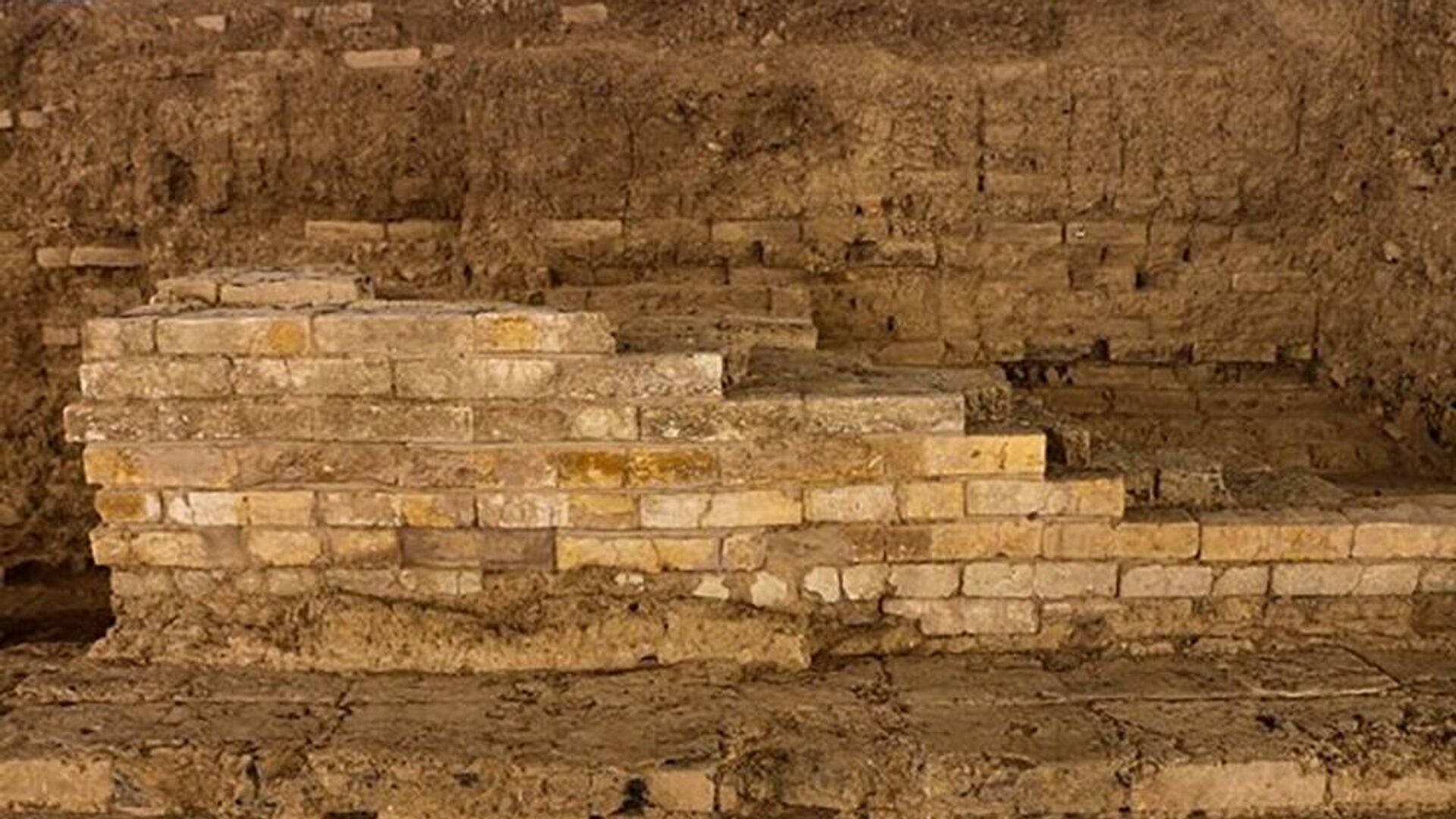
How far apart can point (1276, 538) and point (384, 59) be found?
240 inches

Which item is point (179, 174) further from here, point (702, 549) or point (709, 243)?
point (702, 549)

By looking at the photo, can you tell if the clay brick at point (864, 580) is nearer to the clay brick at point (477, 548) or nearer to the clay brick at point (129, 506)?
the clay brick at point (477, 548)

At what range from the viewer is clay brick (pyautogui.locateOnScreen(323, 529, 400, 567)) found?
188 inches

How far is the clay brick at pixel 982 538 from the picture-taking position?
480 cm

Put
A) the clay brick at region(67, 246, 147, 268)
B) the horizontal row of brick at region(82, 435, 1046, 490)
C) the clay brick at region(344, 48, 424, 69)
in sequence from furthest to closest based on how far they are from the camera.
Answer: the clay brick at region(67, 246, 147, 268), the clay brick at region(344, 48, 424, 69), the horizontal row of brick at region(82, 435, 1046, 490)

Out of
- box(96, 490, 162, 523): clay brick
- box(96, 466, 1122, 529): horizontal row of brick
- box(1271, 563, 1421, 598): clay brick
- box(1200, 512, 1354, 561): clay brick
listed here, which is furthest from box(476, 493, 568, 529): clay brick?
box(1271, 563, 1421, 598): clay brick

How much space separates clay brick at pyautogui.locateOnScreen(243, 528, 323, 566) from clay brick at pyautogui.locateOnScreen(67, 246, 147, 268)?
4.44 m

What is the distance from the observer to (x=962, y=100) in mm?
7867

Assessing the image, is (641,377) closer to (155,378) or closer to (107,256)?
(155,378)

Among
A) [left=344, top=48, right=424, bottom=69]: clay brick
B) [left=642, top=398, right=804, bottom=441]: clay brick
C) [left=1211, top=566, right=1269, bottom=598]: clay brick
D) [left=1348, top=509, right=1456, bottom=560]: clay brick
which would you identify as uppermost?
[left=344, top=48, right=424, bottom=69]: clay brick

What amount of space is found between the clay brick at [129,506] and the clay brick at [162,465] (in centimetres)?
5

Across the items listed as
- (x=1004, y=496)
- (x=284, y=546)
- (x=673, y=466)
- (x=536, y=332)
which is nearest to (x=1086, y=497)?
(x=1004, y=496)

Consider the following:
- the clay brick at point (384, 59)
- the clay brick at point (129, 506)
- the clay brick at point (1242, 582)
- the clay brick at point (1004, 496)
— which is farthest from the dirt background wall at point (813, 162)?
the clay brick at point (129, 506)

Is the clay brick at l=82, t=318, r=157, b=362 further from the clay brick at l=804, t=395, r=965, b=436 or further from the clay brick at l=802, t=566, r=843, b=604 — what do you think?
the clay brick at l=802, t=566, r=843, b=604
